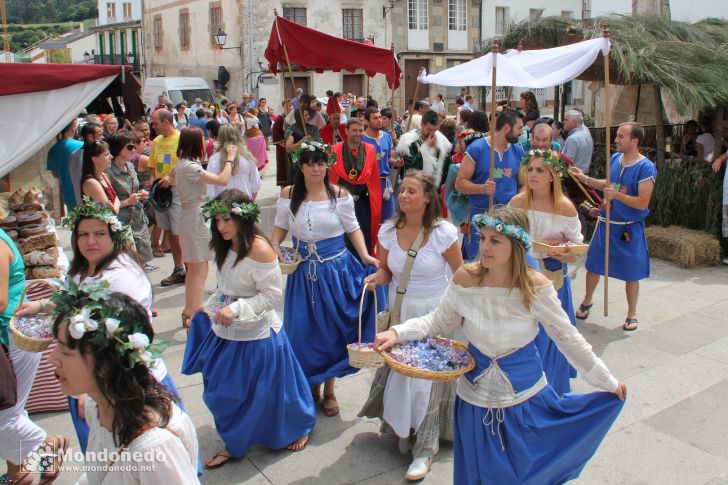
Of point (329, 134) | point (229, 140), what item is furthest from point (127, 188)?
point (329, 134)

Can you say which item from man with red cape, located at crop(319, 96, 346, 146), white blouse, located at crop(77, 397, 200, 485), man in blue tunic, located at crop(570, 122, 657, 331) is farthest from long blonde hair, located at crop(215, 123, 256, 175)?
white blouse, located at crop(77, 397, 200, 485)

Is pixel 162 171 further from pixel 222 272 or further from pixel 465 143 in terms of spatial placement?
pixel 222 272

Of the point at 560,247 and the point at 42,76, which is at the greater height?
the point at 42,76

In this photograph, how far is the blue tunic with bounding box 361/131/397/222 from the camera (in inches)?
332

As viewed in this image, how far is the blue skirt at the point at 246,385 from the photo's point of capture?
4.25 meters

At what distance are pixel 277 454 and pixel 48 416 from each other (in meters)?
1.86

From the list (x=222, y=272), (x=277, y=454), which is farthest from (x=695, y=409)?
(x=222, y=272)

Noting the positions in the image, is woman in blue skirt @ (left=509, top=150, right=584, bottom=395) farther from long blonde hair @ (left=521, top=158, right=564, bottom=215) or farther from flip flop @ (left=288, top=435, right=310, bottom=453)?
flip flop @ (left=288, top=435, right=310, bottom=453)

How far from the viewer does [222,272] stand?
4.26m

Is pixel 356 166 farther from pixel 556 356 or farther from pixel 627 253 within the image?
pixel 556 356

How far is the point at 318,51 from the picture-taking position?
883cm

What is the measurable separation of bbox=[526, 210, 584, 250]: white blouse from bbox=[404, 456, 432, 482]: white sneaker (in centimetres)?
194

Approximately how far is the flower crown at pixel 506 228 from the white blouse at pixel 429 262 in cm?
97

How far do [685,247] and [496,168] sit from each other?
353 centimetres
